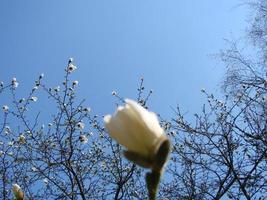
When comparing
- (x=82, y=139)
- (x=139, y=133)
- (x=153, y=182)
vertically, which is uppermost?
(x=82, y=139)

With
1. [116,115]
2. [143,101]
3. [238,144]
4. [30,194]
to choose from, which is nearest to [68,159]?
[30,194]

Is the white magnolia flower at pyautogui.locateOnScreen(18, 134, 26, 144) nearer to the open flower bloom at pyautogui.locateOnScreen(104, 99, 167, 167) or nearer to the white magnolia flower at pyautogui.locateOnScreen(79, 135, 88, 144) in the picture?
the white magnolia flower at pyautogui.locateOnScreen(79, 135, 88, 144)

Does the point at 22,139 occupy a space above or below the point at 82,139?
above

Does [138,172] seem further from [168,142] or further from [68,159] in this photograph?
[168,142]

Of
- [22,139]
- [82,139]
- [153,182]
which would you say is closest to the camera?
[153,182]

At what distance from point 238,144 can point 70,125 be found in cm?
278

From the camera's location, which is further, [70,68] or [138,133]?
[70,68]

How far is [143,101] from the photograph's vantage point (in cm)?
819

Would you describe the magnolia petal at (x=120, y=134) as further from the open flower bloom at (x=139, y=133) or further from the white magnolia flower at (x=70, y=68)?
the white magnolia flower at (x=70, y=68)

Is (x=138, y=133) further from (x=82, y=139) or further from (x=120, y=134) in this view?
(x=82, y=139)

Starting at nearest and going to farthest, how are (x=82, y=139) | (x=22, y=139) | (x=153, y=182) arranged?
(x=153, y=182) → (x=82, y=139) → (x=22, y=139)

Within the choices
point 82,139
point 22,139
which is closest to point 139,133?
point 82,139

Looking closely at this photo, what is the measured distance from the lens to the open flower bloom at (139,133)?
2.97 ft

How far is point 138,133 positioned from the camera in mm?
910
